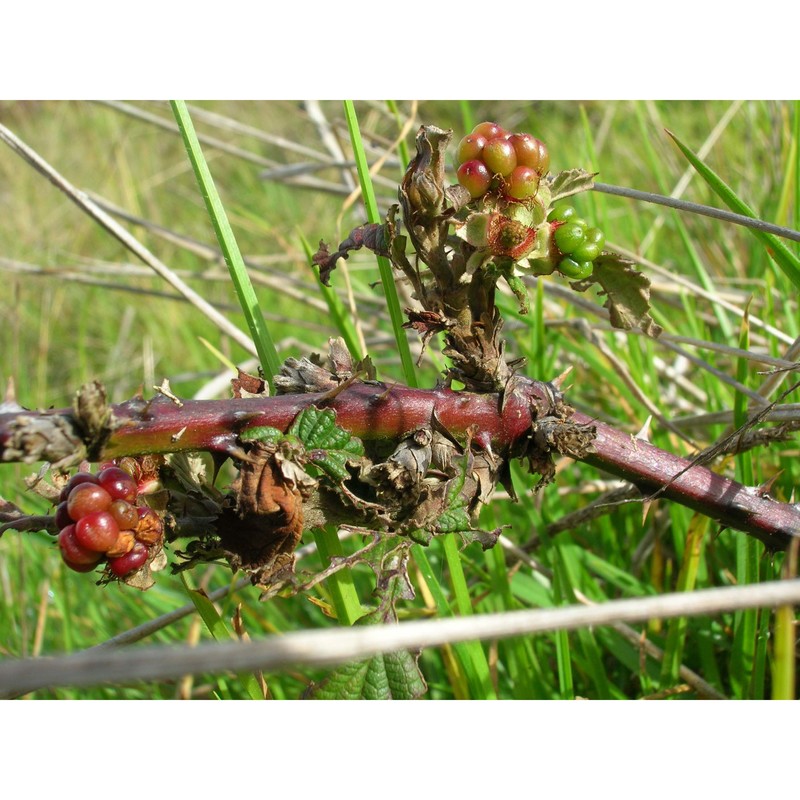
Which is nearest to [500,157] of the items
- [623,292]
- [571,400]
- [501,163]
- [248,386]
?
[501,163]

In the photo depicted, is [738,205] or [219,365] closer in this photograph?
[738,205]

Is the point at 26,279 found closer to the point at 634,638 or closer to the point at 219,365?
the point at 219,365

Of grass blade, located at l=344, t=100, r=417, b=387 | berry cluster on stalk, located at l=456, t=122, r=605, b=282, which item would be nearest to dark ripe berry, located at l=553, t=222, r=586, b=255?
berry cluster on stalk, located at l=456, t=122, r=605, b=282

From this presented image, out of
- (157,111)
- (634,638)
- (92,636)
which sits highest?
(157,111)

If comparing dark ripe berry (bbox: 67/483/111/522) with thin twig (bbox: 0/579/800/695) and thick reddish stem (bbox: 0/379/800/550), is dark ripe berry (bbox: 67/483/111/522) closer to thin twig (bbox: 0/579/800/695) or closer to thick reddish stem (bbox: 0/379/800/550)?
thick reddish stem (bbox: 0/379/800/550)

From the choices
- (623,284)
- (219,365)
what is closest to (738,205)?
(623,284)

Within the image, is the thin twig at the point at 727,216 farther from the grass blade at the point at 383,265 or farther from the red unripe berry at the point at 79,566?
the red unripe berry at the point at 79,566

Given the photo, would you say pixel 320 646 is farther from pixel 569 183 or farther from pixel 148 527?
pixel 569 183
